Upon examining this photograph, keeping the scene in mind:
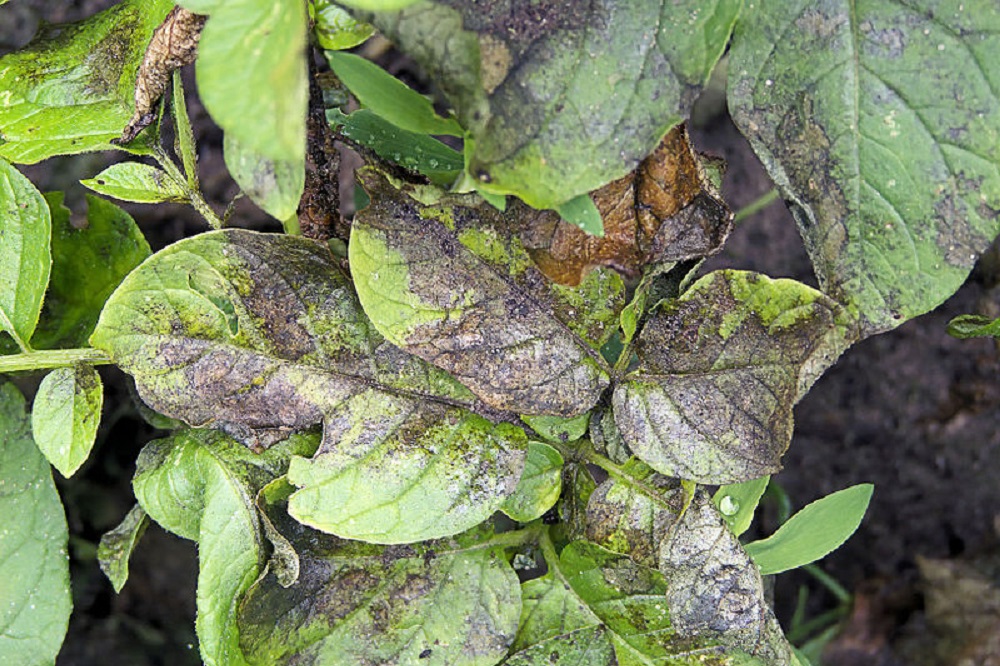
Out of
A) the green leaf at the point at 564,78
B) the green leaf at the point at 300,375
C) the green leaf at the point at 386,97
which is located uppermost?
the green leaf at the point at 564,78

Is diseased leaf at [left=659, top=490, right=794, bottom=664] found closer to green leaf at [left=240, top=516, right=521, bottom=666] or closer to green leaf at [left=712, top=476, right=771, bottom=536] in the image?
green leaf at [left=712, top=476, right=771, bottom=536]

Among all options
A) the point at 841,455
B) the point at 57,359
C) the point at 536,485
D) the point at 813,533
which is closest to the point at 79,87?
the point at 57,359

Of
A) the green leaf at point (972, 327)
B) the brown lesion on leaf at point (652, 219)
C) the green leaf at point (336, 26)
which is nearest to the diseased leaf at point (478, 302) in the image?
the brown lesion on leaf at point (652, 219)

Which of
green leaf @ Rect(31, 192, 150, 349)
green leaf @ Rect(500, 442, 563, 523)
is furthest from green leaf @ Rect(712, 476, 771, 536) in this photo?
green leaf @ Rect(31, 192, 150, 349)

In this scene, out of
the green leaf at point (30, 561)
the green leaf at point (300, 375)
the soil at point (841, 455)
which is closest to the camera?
the green leaf at point (300, 375)

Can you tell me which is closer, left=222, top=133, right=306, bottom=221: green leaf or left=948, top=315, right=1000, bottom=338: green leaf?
left=222, top=133, right=306, bottom=221: green leaf

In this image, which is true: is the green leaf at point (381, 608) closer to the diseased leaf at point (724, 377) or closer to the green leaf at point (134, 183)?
the diseased leaf at point (724, 377)
